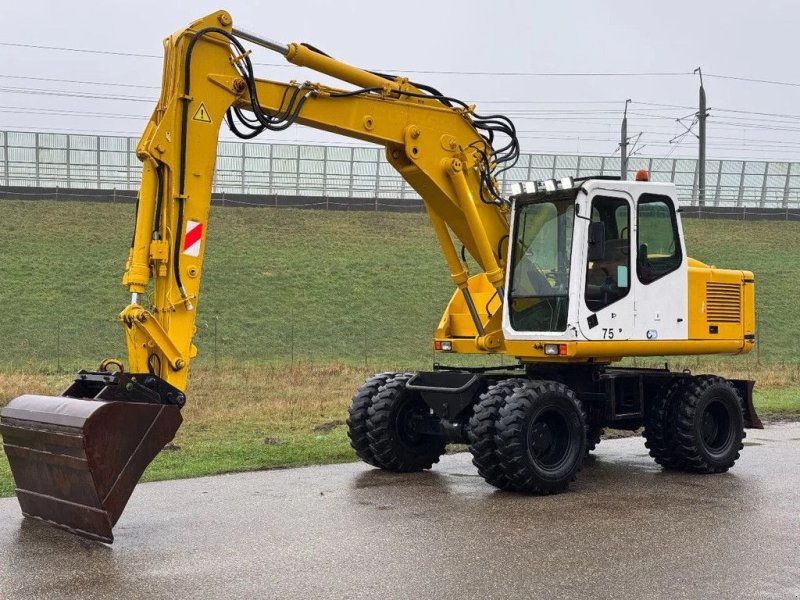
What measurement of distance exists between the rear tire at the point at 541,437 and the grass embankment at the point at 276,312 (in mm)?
→ 3017

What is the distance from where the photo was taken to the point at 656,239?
11422 millimetres

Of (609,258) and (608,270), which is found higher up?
(609,258)

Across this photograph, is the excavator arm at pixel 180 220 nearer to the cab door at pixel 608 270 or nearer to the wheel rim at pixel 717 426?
the cab door at pixel 608 270

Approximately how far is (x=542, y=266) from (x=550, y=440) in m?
1.81

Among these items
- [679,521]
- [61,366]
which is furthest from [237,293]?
[679,521]

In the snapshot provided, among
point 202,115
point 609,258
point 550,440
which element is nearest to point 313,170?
point 609,258

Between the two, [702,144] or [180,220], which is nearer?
[180,220]

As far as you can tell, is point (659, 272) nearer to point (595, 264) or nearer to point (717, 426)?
point (595, 264)

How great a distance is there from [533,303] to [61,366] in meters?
16.7

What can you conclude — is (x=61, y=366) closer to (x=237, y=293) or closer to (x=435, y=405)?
(x=237, y=293)

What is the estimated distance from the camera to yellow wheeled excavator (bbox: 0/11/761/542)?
8.55 metres

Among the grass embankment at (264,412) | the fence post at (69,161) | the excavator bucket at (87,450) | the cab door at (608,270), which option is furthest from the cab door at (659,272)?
the fence post at (69,161)

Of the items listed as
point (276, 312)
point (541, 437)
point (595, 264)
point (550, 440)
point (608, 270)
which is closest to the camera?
point (541, 437)

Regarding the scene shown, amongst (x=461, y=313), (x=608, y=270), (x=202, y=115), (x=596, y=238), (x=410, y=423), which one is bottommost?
(x=410, y=423)
